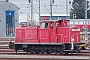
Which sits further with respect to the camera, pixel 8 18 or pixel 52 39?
pixel 8 18

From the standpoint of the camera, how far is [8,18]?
70125 mm

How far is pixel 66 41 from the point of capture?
26.7m

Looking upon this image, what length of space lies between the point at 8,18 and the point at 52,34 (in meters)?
44.0

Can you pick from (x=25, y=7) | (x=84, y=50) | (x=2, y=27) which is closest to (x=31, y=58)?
(x=84, y=50)

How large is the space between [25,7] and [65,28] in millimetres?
50637

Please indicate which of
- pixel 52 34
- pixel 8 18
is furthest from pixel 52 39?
pixel 8 18

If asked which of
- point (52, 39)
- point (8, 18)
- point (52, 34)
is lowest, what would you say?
point (52, 39)

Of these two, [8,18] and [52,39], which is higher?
[8,18]

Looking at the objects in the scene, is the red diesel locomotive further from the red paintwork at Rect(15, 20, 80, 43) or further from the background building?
the background building

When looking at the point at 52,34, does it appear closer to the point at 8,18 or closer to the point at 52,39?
the point at 52,39

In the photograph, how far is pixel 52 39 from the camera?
1062 inches

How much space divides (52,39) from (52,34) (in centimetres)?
39

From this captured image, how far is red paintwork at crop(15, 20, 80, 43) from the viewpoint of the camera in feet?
87.8

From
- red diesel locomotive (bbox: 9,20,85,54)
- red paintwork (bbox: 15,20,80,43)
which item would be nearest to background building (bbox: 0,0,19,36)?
red paintwork (bbox: 15,20,80,43)
